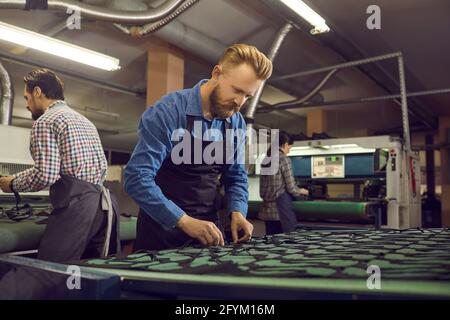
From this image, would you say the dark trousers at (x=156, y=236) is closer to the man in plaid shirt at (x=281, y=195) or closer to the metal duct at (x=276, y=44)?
the man in plaid shirt at (x=281, y=195)

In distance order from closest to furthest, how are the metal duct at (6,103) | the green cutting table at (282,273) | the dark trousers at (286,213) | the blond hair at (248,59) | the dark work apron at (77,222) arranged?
1. the green cutting table at (282,273)
2. the blond hair at (248,59)
3. the dark work apron at (77,222)
4. the dark trousers at (286,213)
5. the metal duct at (6,103)

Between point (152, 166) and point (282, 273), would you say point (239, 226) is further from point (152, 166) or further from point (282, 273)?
point (282, 273)

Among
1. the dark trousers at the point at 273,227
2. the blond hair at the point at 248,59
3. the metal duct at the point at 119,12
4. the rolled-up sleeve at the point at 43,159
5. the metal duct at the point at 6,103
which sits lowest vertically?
the dark trousers at the point at 273,227

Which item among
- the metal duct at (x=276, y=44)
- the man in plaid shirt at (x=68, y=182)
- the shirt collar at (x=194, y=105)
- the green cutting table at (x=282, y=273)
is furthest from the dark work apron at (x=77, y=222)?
the metal duct at (x=276, y=44)

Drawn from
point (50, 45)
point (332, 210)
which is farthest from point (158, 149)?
point (50, 45)

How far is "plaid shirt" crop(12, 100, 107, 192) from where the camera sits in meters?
1.77

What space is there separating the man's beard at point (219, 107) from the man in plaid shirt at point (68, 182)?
2.15 ft

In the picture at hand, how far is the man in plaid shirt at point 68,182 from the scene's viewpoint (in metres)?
1.76

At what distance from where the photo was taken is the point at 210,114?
Result: 172 cm

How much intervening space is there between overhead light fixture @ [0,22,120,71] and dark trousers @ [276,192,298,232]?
2.45 metres

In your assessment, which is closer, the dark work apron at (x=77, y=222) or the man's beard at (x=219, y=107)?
the man's beard at (x=219, y=107)

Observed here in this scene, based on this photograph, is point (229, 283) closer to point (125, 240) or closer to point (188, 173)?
point (188, 173)

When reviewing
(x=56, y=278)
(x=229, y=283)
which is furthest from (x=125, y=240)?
(x=229, y=283)
